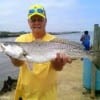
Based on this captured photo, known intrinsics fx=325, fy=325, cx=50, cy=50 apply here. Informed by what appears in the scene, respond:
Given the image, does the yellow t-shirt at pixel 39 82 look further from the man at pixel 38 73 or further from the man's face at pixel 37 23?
the man's face at pixel 37 23

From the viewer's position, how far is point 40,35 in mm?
4559

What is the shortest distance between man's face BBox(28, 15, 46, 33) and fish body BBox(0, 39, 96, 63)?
17 centimetres

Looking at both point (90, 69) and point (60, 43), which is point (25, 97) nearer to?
point (60, 43)

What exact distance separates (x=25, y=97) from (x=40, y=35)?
2.91 feet

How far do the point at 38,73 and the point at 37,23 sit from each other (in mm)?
704

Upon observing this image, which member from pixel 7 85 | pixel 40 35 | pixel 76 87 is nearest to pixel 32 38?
pixel 40 35

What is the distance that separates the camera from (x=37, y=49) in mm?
4574

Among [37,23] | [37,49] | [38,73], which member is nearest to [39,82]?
[38,73]

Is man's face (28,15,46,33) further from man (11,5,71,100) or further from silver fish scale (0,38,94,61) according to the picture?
silver fish scale (0,38,94,61)

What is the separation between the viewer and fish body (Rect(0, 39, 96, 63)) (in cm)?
449

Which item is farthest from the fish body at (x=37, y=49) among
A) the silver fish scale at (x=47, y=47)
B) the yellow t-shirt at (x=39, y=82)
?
the yellow t-shirt at (x=39, y=82)

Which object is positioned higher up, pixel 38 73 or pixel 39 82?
pixel 38 73

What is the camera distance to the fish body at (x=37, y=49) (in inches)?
177

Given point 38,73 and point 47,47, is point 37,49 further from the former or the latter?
point 38,73
